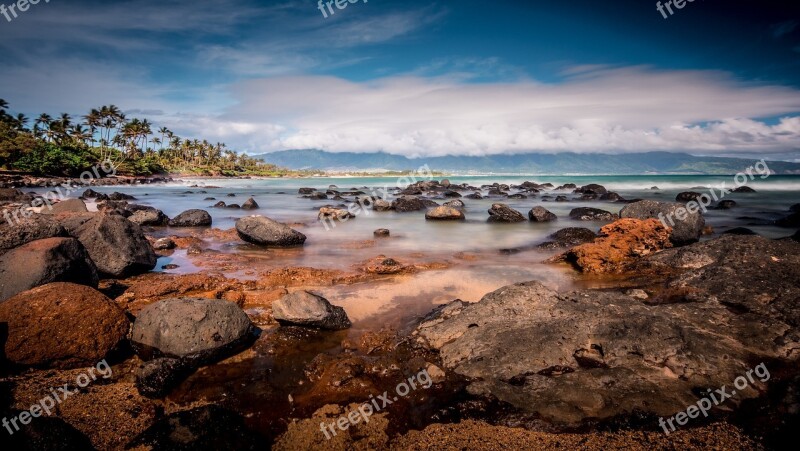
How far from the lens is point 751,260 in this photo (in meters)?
8.27

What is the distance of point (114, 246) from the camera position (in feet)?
31.6

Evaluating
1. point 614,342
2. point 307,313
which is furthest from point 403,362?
→ point 614,342

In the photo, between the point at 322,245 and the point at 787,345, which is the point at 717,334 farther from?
the point at 322,245

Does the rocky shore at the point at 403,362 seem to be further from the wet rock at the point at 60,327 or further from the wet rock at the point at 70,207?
the wet rock at the point at 70,207

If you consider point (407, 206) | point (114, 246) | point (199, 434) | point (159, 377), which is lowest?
point (199, 434)

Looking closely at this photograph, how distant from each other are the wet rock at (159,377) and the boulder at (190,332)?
25 centimetres

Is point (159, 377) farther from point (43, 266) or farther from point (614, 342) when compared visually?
point (614, 342)

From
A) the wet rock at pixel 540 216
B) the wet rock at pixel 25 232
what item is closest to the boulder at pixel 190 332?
the wet rock at pixel 25 232

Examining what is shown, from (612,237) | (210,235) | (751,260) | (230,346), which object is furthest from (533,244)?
(210,235)

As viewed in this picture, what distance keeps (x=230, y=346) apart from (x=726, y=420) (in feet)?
21.0

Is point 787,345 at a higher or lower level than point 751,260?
lower

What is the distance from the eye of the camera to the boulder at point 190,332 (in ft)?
17.5

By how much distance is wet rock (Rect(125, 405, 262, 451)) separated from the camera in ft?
12.1

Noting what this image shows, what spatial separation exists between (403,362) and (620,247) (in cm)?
908
